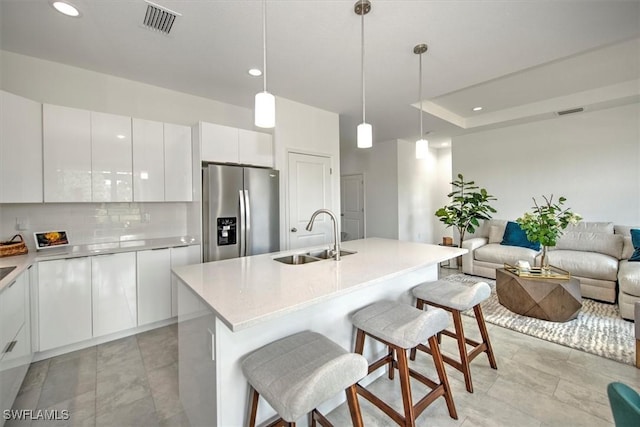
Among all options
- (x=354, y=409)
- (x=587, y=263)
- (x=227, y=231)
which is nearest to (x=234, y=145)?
(x=227, y=231)

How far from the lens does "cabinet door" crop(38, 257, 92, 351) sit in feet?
7.18

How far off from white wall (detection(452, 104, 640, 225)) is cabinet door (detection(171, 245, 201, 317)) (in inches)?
210

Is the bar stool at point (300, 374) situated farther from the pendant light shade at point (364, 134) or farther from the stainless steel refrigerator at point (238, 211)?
the stainless steel refrigerator at point (238, 211)

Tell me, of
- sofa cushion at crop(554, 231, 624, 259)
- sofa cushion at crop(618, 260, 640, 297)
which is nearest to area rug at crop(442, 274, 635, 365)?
sofa cushion at crop(618, 260, 640, 297)

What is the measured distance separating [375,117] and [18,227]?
4.47 m

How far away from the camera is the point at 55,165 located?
239cm

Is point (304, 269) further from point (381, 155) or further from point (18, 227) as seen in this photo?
point (381, 155)

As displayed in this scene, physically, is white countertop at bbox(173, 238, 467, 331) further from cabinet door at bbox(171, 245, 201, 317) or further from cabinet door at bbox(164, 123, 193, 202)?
cabinet door at bbox(164, 123, 193, 202)

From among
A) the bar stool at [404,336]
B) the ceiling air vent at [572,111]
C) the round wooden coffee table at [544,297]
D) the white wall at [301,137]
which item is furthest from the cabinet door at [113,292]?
the ceiling air vent at [572,111]

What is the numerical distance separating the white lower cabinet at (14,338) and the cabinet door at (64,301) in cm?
18

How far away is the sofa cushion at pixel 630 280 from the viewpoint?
8.82ft

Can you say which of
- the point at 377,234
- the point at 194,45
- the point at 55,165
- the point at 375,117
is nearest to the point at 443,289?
the point at 194,45

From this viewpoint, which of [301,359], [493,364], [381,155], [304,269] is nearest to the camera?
[301,359]

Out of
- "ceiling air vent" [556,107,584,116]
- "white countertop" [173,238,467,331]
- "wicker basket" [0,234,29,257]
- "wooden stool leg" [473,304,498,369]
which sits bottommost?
"wooden stool leg" [473,304,498,369]
